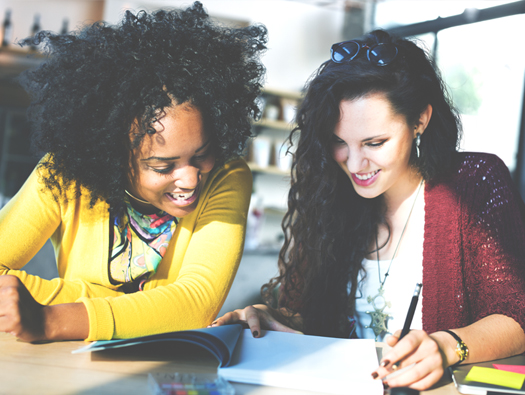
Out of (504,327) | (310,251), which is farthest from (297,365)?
(310,251)

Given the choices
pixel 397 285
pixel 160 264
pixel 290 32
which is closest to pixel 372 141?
pixel 397 285

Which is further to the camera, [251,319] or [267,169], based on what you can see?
[267,169]

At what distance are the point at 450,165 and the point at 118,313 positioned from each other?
95 centimetres

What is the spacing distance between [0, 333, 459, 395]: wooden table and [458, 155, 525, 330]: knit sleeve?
38 centimetres

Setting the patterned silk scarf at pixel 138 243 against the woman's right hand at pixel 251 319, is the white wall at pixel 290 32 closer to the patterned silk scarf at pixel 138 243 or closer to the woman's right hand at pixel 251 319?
the patterned silk scarf at pixel 138 243

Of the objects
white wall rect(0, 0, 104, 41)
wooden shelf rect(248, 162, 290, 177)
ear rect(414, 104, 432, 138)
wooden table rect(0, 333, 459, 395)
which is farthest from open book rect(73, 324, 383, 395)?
white wall rect(0, 0, 104, 41)

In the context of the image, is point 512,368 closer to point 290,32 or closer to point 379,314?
point 379,314

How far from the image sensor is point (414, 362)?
0.69 metres

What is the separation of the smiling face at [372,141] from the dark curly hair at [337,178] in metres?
0.02

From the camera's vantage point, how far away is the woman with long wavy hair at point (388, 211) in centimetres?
112

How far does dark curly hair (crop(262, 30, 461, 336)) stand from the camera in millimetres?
1161

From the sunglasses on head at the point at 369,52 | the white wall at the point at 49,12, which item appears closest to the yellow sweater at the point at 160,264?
the sunglasses on head at the point at 369,52

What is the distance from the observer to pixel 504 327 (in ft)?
2.90

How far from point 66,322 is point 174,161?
38 cm
